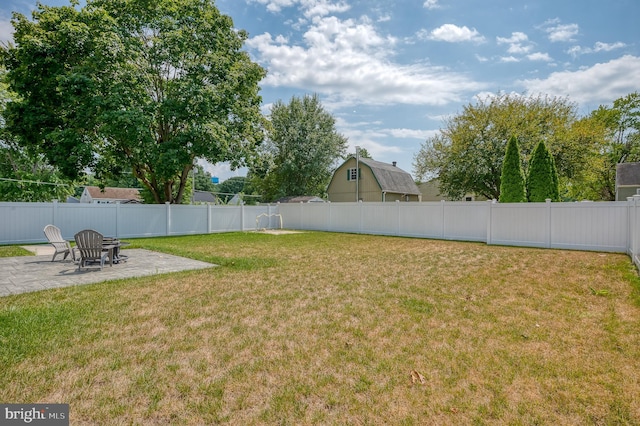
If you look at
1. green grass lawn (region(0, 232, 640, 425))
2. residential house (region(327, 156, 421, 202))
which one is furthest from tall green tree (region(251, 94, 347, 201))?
green grass lawn (region(0, 232, 640, 425))

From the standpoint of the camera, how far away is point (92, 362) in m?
3.04

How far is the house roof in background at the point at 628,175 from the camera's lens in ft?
71.4

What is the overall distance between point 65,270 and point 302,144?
91.6 ft

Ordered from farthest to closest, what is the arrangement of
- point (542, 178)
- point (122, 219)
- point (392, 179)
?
1. point (392, 179)
2. point (122, 219)
3. point (542, 178)

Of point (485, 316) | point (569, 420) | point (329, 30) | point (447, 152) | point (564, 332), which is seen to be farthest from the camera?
point (447, 152)

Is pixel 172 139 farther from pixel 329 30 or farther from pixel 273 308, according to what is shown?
pixel 273 308

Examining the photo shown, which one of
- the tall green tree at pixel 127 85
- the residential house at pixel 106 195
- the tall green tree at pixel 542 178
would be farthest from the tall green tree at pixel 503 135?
the residential house at pixel 106 195

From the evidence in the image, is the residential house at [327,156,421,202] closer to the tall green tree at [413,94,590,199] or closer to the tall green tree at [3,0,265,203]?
the tall green tree at [413,94,590,199]

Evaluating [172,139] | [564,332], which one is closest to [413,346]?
[564,332]

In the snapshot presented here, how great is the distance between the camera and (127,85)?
44.4 ft

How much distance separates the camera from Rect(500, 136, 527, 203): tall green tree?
14.6 metres

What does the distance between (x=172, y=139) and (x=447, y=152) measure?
18583 mm

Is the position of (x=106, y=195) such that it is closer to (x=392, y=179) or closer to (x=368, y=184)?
(x=368, y=184)

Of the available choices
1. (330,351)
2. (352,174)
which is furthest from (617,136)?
(330,351)
